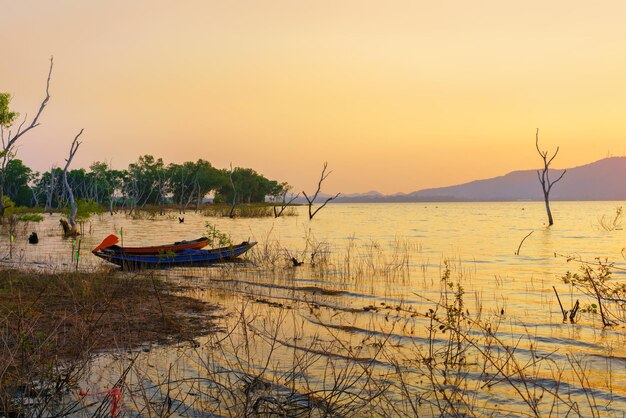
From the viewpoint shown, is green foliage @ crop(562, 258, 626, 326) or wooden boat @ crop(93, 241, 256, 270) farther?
wooden boat @ crop(93, 241, 256, 270)

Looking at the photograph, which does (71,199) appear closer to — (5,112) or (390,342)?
(5,112)

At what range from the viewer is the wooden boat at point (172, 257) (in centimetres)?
2086

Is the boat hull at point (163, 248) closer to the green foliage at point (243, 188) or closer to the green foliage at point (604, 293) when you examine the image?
the green foliage at point (604, 293)

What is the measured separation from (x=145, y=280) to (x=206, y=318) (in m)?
5.77

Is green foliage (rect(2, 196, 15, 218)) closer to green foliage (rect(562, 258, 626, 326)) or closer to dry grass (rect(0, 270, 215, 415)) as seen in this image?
dry grass (rect(0, 270, 215, 415))

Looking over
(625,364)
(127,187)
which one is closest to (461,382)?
(625,364)

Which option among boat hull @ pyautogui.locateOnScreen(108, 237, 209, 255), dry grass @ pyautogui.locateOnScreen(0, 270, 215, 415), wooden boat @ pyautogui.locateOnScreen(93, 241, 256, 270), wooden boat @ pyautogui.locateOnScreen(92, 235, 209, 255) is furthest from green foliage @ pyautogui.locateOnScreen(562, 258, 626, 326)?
boat hull @ pyautogui.locateOnScreen(108, 237, 209, 255)

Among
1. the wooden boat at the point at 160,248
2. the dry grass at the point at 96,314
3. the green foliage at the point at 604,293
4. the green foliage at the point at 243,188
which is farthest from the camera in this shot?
the green foliage at the point at 243,188

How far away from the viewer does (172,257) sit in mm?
21891

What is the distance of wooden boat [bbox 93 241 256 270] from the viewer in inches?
821

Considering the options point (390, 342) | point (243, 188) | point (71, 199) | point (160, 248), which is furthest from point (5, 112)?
point (243, 188)

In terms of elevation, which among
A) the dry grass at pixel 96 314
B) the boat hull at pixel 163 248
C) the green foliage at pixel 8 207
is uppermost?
the green foliage at pixel 8 207

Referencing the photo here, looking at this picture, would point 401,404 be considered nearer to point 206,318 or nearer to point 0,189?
point 206,318

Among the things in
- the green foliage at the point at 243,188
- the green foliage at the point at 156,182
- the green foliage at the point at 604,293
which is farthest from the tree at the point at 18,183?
the green foliage at the point at 604,293
